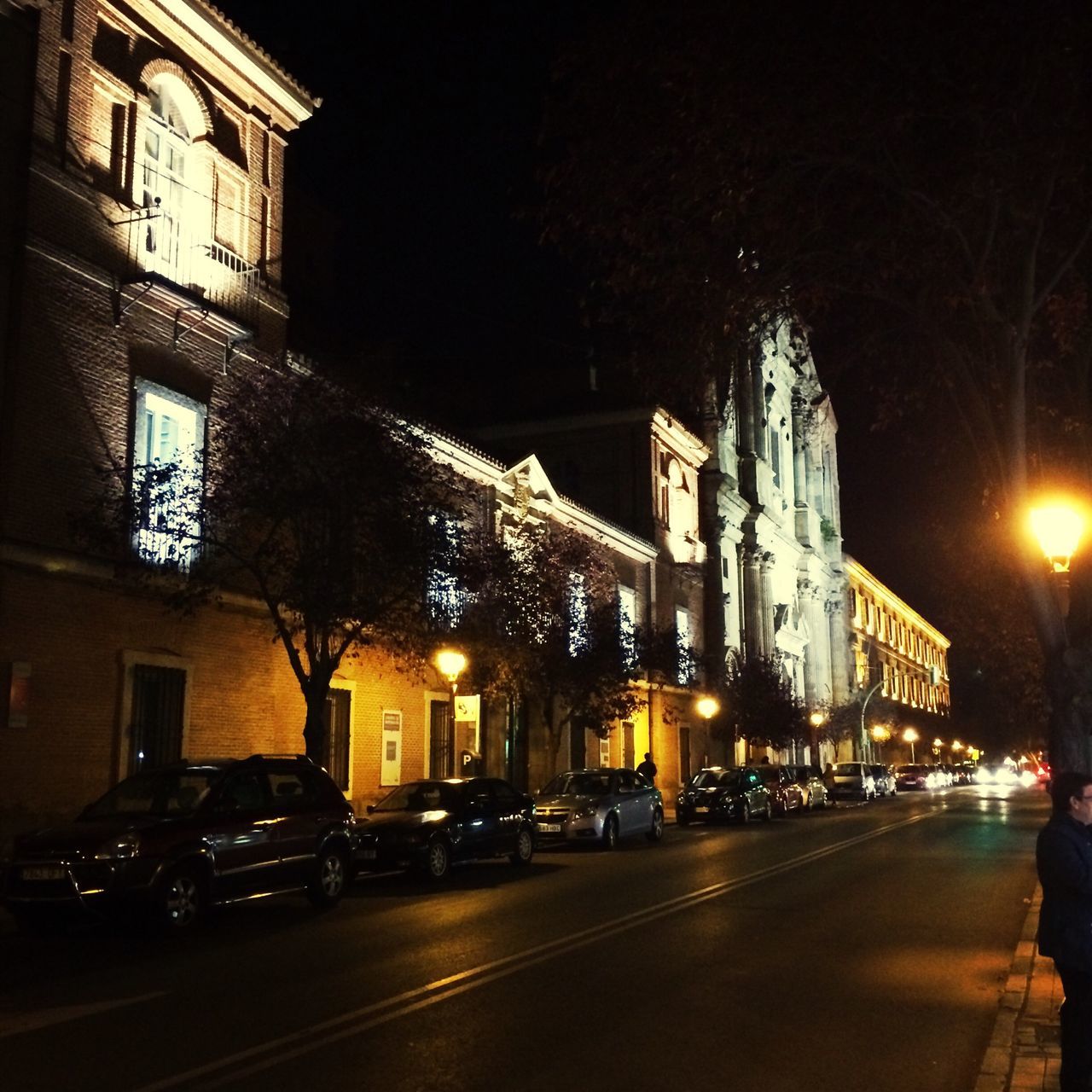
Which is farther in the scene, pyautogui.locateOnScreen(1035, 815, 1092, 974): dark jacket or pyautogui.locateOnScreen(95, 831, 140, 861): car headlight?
pyautogui.locateOnScreen(95, 831, 140, 861): car headlight

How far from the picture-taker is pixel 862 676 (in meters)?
82.0

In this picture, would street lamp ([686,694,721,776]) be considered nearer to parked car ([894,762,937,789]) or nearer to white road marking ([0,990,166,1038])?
parked car ([894,762,937,789])

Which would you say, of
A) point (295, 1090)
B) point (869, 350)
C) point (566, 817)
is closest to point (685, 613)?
point (566, 817)

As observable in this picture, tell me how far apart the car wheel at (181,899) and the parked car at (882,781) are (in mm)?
45057

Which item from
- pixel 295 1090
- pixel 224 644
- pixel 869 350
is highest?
pixel 869 350

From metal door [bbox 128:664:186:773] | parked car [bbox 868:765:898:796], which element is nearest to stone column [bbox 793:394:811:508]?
parked car [bbox 868:765:898:796]

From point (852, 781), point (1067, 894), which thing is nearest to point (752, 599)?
point (852, 781)

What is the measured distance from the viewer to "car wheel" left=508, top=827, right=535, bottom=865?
18.9 m

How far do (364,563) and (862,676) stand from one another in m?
68.8

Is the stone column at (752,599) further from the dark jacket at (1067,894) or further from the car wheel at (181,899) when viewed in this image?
the dark jacket at (1067,894)

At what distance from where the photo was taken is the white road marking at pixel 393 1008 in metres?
6.58

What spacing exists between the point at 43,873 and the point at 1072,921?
9.26 metres

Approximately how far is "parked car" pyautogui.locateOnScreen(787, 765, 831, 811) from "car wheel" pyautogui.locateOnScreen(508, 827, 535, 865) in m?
21.2

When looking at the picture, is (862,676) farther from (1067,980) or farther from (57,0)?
(1067,980)
